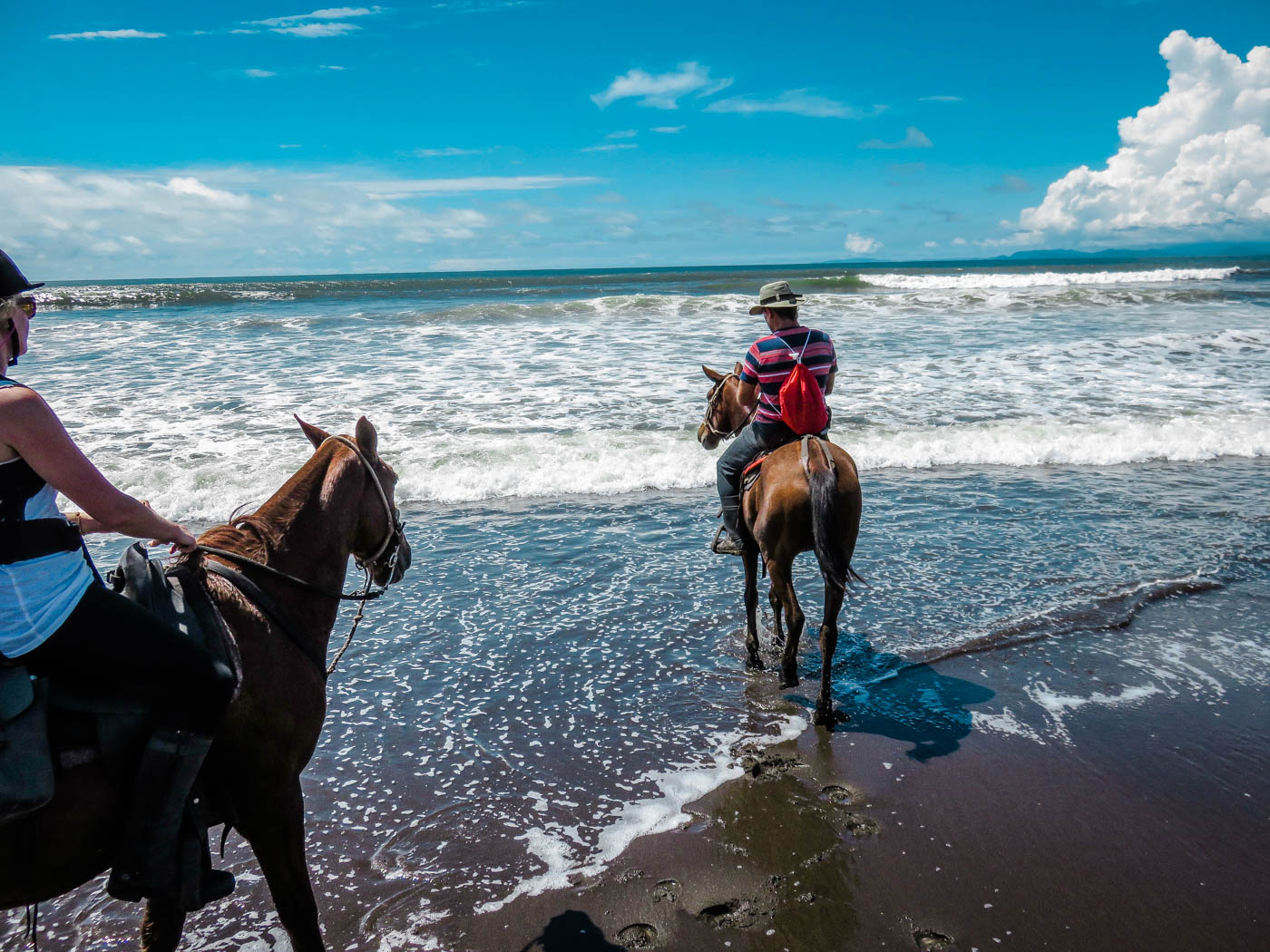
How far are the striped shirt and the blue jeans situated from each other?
16cm

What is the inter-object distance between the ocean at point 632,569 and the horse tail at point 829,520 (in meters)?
0.96

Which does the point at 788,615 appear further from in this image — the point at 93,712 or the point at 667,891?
the point at 93,712

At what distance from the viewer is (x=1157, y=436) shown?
40.0 ft

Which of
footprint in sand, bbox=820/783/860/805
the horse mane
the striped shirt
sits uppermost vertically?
the striped shirt

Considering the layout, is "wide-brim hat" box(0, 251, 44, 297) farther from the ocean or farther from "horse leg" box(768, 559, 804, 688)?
"horse leg" box(768, 559, 804, 688)

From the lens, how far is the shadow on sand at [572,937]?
10.8 feet

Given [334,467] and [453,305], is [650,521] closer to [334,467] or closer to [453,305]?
[334,467]

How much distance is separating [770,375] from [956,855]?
10.8 ft

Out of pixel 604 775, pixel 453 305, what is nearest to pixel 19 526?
pixel 604 775

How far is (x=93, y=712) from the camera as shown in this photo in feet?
7.95

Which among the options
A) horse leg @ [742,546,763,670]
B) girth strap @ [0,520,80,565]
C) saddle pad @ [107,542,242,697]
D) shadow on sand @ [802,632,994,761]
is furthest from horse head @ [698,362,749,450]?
girth strap @ [0,520,80,565]

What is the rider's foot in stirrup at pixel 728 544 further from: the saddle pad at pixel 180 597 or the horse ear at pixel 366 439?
the saddle pad at pixel 180 597

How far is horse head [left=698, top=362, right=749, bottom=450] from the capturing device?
6.48 metres

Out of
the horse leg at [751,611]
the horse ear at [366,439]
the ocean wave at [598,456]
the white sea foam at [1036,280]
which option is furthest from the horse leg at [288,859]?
the white sea foam at [1036,280]
